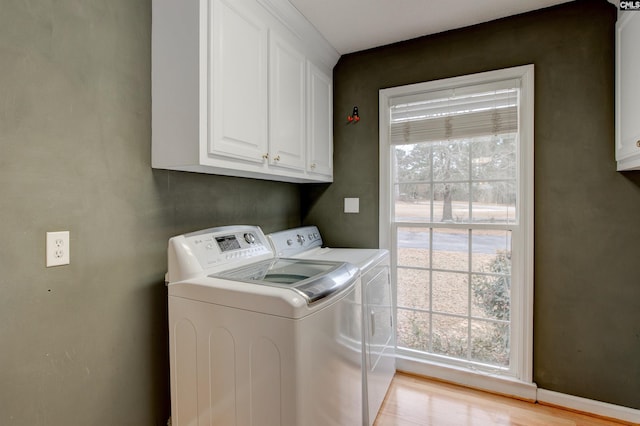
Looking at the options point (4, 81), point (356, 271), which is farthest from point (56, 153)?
point (356, 271)

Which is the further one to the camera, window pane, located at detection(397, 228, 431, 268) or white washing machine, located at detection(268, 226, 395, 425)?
window pane, located at detection(397, 228, 431, 268)

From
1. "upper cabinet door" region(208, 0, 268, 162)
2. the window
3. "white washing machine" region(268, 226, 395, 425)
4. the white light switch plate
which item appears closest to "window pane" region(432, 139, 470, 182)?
the window

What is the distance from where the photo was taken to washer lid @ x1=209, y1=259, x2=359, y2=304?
3.76 feet

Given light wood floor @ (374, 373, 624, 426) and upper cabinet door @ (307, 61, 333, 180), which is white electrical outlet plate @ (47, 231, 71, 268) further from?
light wood floor @ (374, 373, 624, 426)

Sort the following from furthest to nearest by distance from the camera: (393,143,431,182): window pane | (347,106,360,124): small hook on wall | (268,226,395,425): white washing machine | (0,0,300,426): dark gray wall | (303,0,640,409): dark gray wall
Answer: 1. (347,106,360,124): small hook on wall
2. (393,143,431,182): window pane
3. (303,0,640,409): dark gray wall
4. (268,226,395,425): white washing machine
5. (0,0,300,426): dark gray wall

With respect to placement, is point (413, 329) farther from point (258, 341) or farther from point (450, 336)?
point (258, 341)

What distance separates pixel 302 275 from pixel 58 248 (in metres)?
0.93

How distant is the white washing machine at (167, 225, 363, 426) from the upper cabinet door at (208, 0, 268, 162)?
18.2 inches

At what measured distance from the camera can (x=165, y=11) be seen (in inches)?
52.5

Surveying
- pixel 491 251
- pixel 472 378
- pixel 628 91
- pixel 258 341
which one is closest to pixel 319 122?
pixel 491 251

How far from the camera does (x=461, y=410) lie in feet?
5.97

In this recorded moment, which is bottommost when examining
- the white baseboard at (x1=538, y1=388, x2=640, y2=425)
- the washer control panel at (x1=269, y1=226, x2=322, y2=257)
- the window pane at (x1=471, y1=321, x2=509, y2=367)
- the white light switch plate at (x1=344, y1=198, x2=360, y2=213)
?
the white baseboard at (x1=538, y1=388, x2=640, y2=425)

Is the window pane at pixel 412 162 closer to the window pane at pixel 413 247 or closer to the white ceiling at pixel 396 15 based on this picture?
the window pane at pixel 413 247

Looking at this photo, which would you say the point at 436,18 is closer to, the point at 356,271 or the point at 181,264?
the point at 356,271
